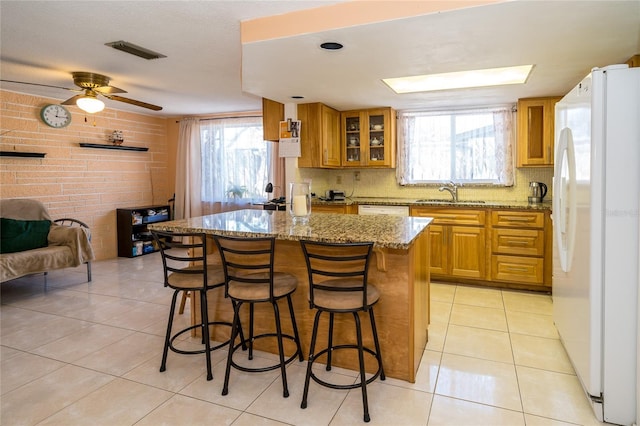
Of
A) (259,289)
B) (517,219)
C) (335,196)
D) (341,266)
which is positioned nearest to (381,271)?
(341,266)

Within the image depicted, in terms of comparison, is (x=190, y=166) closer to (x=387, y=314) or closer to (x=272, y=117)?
(x=272, y=117)

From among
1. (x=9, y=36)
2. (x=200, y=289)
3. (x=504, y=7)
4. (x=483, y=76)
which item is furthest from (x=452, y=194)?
(x=9, y=36)

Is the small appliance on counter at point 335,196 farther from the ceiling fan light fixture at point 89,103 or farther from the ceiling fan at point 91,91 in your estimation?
the ceiling fan light fixture at point 89,103

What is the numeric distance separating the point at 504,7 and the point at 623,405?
207 cm

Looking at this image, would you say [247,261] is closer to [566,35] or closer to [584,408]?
[584,408]

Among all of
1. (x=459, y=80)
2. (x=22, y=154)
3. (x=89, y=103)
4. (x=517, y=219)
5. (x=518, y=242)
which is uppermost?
(x=459, y=80)

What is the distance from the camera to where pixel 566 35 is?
2.43 meters

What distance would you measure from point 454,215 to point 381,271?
7.69ft

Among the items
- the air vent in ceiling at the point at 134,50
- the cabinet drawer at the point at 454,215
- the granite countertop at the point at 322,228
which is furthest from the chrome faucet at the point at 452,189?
the air vent in ceiling at the point at 134,50

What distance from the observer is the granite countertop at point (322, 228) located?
210cm

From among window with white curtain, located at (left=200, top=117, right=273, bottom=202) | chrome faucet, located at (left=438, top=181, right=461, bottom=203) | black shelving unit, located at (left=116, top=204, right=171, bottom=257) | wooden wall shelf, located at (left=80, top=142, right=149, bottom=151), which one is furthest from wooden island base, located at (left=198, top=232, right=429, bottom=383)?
wooden wall shelf, located at (left=80, top=142, right=149, bottom=151)

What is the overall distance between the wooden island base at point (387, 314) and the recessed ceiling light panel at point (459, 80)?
1.89 metres

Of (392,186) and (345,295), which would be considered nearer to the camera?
(345,295)

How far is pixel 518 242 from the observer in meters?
4.10
